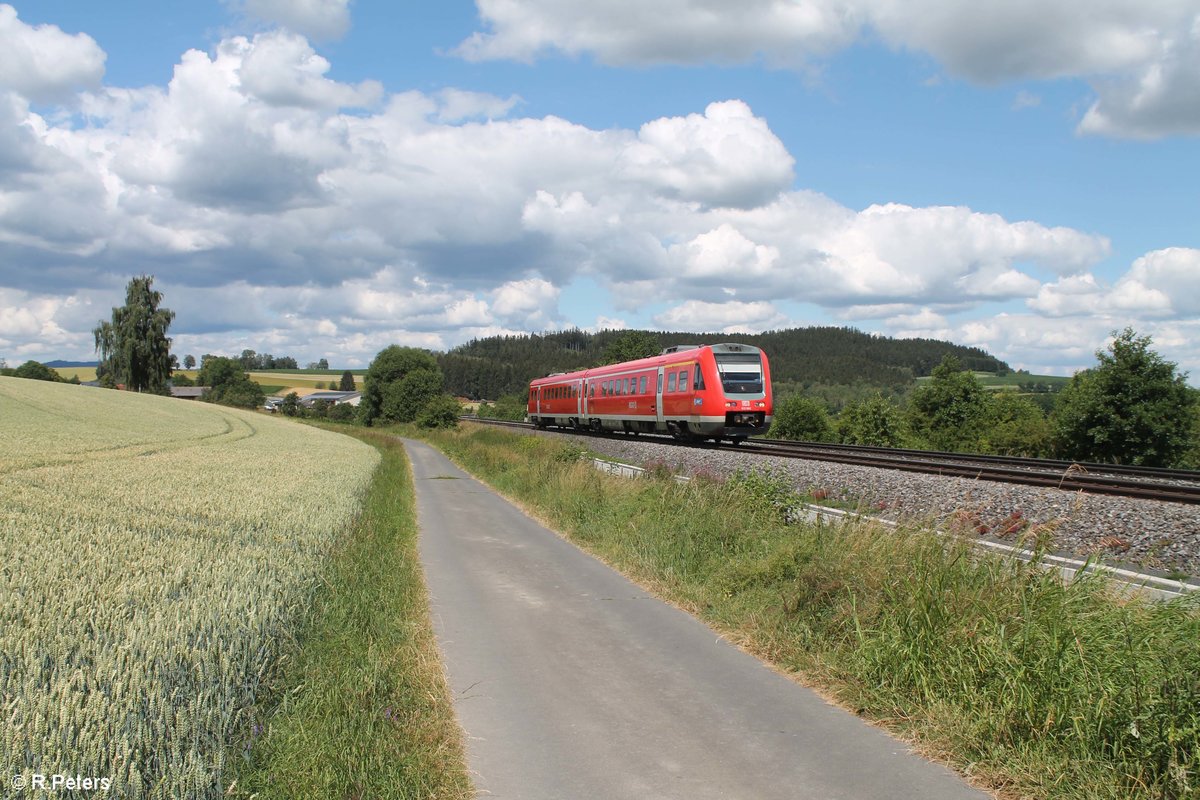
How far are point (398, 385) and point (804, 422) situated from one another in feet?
156

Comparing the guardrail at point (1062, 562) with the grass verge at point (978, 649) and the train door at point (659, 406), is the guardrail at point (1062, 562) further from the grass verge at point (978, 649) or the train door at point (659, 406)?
the train door at point (659, 406)

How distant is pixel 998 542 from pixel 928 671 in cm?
585

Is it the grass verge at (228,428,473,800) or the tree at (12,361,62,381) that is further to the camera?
the tree at (12,361,62,381)

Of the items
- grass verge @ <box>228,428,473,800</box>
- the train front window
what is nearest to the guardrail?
grass verge @ <box>228,428,473,800</box>

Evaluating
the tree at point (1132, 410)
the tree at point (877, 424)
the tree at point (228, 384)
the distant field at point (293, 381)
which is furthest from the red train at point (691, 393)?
the distant field at point (293, 381)

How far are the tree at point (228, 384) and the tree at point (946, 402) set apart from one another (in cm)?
9134

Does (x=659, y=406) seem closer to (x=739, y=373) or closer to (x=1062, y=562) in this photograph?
(x=739, y=373)

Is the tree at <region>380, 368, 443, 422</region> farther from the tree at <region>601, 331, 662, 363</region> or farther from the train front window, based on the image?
the train front window

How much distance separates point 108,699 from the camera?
12.2 feet

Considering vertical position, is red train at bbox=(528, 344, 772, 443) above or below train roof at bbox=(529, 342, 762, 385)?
below

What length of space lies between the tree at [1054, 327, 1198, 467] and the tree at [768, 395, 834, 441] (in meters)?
25.2

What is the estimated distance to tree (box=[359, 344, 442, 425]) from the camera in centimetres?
8500

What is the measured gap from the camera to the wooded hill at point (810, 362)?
134 metres

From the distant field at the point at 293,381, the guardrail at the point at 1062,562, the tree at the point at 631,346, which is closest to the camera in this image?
the guardrail at the point at 1062,562
